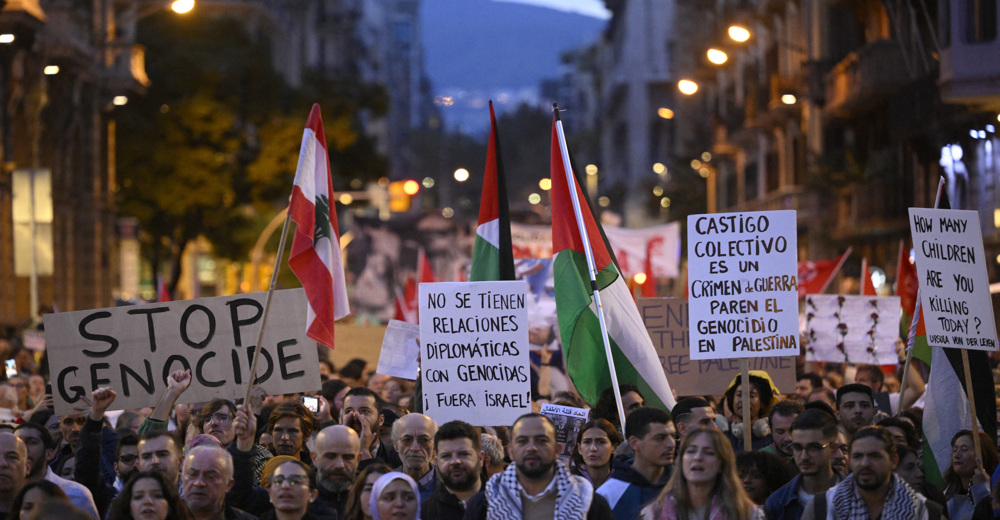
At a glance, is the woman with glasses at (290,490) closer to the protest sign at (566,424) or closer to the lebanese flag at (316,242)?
the protest sign at (566,424)

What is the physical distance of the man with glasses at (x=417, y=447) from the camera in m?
8.24

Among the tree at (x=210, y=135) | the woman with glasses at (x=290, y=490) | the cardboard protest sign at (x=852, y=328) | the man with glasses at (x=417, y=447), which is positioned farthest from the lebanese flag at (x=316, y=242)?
the tree at (x=210, y=135)

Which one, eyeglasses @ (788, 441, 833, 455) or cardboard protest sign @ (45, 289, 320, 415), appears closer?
eyeglasses @ (788, 441, 833, 455)

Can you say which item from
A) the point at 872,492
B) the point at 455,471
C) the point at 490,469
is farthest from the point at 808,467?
the point at 490,469

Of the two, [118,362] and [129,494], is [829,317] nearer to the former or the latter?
[118,362]

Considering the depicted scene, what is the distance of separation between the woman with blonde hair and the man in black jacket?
116 centimetres

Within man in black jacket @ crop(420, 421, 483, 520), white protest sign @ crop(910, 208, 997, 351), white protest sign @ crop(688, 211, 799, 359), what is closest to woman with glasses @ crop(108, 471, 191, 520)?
man in black jacket @ crop(420, 421, 483, 520)

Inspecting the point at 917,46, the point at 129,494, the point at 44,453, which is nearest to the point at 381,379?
the point at 44,453

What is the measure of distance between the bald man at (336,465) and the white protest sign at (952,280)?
3720mm

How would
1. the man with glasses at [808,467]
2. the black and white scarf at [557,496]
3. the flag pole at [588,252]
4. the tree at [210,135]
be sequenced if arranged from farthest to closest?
the tree at [210,135]
the flag pole at [588,252]
the man with glasses at [808,467]
the black and white scarf at [557,496]

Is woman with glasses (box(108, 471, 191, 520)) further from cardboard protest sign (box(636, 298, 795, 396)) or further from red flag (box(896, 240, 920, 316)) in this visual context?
red flag (box(896, 240, 920, 316))

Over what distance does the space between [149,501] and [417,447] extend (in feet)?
6.27

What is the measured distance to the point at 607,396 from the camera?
33.6 feet

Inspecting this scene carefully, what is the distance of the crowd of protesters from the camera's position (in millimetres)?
6641
